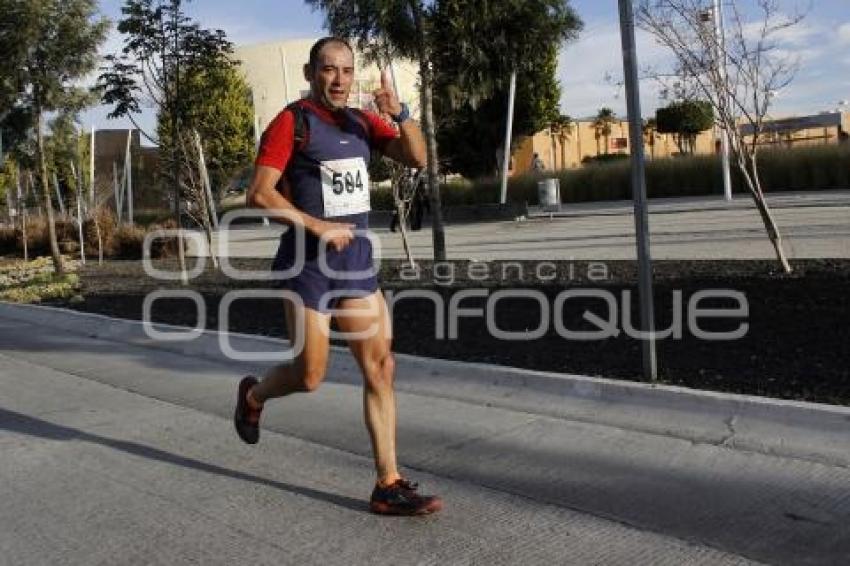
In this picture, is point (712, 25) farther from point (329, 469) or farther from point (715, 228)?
point (715, 228)

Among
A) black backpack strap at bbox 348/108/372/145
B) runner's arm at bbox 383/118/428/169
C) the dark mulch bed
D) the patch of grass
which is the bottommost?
the dark mulch bed

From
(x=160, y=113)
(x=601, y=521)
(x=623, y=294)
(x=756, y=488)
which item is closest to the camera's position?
(x=601, y=521)

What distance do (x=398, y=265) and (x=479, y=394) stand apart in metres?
7.53

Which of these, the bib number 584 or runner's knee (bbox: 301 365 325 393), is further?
runner's knee (bbox: 301 365 325 393)

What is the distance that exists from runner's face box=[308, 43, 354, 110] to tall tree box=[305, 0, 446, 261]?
844 centimetres

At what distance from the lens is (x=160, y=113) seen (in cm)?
1599

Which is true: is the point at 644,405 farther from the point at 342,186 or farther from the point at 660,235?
the point at 660,235

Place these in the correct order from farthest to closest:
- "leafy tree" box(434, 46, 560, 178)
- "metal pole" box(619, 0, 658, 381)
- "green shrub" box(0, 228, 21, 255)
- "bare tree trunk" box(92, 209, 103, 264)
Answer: "leafy tree" box(434, 46, 560, 178), "green shrub" box(0, 228, 21, 255), "bare tree trunk" box(92, 209, 103, 264), "metal pole" box(619, 0, 658, 381)

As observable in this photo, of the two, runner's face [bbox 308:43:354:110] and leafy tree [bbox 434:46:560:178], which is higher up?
leafy tree [bbox 434:46:560:178]

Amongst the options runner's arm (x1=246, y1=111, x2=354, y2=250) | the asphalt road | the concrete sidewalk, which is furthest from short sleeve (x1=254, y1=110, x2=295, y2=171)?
the asphalt road

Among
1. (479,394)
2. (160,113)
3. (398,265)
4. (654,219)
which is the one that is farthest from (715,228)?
(479,394)

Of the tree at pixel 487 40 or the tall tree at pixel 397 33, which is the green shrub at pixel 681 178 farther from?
the tall tree at pixel 397 33

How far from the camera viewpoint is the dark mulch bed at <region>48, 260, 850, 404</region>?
20.2 feet

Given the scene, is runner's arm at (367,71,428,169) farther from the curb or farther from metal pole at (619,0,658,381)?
the curb
